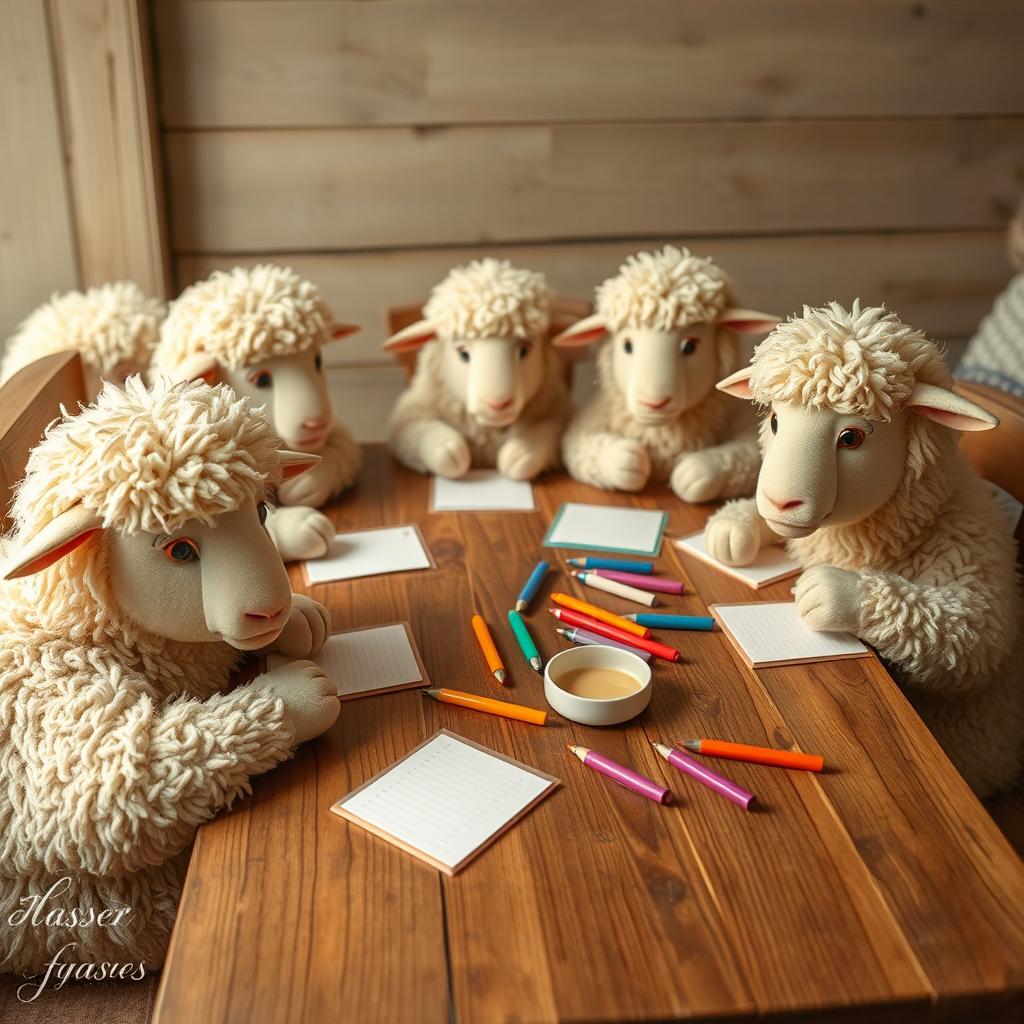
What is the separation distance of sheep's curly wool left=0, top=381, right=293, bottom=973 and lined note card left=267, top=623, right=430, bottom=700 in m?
0.13

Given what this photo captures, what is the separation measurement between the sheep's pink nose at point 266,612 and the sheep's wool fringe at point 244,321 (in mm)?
502

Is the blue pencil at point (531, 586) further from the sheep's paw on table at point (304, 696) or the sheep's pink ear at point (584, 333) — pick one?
the sheep's pink ear at point (584, 333)

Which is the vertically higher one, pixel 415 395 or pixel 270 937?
pixel 415 395

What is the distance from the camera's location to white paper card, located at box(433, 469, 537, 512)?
1.46m

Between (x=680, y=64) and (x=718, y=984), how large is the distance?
168 centimetres

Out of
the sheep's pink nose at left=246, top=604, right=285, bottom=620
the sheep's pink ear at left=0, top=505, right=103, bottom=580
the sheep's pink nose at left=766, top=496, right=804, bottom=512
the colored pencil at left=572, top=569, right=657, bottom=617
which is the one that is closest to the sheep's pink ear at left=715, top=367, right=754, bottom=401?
the sheep's pink nose at left=766, top=496, right=804, bottom=512

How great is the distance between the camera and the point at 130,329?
1490 mm

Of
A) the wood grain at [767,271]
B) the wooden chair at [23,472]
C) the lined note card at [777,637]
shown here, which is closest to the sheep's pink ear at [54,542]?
the wooden chair at [23,472]

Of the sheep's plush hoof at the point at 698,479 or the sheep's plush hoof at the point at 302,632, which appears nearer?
the sheep's plush hoof at the point at 302,632

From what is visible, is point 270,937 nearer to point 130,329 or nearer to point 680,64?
point 130,329

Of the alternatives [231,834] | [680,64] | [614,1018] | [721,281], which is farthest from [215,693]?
[680,64]

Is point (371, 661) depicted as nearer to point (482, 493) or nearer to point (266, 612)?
point (266, 612)

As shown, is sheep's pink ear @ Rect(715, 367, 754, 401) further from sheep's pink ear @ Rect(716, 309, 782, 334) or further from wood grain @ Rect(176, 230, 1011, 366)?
wood grain @ Rect(176, 230, 1011, 366)

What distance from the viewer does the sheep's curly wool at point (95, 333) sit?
1482mm
